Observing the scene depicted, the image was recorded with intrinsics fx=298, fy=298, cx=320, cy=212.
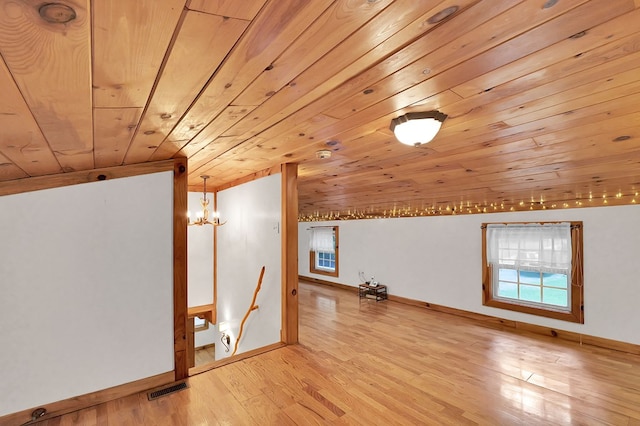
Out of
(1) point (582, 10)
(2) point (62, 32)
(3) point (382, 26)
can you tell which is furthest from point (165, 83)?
(1) point (582, 10)

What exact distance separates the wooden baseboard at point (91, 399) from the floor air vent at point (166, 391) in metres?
0.08

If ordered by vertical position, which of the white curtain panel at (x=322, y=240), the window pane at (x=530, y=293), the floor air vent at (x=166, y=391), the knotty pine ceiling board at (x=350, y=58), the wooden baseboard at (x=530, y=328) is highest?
the knotty pine ceiling board at (x=350, y=58)

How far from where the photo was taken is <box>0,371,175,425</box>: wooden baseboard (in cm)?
192

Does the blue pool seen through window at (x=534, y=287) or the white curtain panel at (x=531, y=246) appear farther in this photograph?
the blue pool seen through window at (x=534, y=287)

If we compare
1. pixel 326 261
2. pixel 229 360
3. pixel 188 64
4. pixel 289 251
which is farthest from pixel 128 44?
pixel 326 261

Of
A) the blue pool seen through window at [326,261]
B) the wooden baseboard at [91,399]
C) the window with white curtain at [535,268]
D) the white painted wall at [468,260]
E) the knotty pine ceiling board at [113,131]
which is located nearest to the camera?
the knotty pine ceiling board at [113,131]

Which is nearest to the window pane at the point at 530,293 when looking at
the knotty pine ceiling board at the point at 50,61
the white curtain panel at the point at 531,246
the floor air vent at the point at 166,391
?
the white curtain panel at the point at 531,246

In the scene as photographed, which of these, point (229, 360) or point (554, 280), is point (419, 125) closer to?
point (229, 360)

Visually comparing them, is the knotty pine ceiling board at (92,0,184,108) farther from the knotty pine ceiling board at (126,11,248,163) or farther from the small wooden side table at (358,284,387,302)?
the small wooden side table at (358,284,387,302)

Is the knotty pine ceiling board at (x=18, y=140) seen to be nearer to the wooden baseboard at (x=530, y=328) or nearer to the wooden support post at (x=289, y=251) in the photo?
the wooden support post at (x=289, y=251)

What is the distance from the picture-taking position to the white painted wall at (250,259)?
3.22 m

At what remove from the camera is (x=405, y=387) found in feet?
8.09

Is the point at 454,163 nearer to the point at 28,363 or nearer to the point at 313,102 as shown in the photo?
the point at 313,102

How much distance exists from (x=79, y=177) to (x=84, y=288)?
805mm
